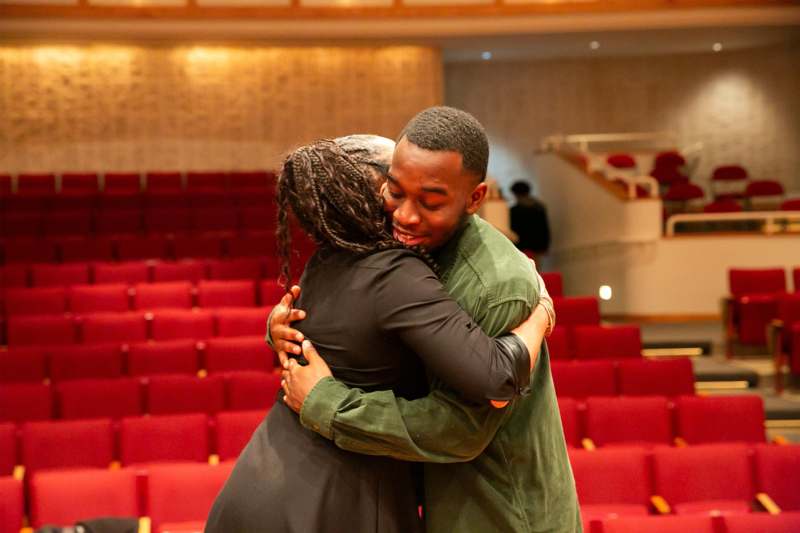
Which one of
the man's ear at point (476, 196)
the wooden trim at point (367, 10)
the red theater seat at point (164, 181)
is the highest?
the wooden trim at point (367, 10)

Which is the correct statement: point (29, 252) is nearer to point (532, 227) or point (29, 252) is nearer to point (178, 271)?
point (178, 271)

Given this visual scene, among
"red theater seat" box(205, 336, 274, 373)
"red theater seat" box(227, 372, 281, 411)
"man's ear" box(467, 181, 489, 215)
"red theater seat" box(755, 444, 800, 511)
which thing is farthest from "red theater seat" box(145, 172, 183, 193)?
"man's ear" box(467, 181, 489, 215)

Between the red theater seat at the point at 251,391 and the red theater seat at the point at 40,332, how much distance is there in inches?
53.0

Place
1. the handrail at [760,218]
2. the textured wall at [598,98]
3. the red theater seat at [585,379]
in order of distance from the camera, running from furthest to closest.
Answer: the textured wall at [598,98], the handrail at [760,218], the red theater seat at [585,379]

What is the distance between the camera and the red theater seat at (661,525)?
242 cm

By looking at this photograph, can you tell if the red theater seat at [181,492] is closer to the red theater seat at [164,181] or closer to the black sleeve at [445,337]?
the black sleeve at [445,337]

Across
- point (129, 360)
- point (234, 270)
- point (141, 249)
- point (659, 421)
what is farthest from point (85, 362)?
point (659, 421)

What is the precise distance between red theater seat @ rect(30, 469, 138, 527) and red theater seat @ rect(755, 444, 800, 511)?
6.54ft

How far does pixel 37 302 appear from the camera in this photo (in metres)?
5.41

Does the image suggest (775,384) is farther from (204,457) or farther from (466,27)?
(466,27)

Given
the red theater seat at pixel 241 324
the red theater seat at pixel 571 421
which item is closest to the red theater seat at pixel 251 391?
the red theater seat at pixel 241 324

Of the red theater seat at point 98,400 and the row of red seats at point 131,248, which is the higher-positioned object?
the row of red seats at point 131,248

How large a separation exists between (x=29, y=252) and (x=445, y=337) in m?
6.13

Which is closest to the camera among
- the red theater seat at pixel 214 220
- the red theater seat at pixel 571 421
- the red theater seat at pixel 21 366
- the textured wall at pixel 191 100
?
the red theater seat at pixel 571 421
